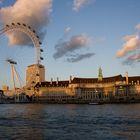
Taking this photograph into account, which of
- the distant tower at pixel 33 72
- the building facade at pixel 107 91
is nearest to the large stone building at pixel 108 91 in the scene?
the building facade at pixel 107 91

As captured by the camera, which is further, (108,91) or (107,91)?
(107,91)

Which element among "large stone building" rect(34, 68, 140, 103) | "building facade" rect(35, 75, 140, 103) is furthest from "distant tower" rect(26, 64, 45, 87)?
"large stone building" rect(34, 68, 140, 103)

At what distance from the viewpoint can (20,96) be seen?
19650cm

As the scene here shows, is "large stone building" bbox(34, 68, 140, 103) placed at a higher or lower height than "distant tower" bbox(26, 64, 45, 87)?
Result: lower

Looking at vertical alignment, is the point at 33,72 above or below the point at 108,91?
above

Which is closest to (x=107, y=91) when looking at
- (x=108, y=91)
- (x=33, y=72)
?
(x=108, y=91)

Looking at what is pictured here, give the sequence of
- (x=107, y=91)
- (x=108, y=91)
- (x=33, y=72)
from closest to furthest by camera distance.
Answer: (x=33, y=72) → (x=108, y=91) → (x=107, y=91)

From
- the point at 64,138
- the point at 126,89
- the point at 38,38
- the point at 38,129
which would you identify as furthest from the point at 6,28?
the point at 126,89

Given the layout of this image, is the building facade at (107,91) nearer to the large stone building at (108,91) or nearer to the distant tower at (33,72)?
the large stone building at (108,91)

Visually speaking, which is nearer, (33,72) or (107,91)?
(33,72)

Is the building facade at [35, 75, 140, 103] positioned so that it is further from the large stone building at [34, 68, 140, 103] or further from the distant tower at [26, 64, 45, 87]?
the distant tower at [26, 64, 45, 87]

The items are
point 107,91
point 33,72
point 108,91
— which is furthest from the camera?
point 107,91

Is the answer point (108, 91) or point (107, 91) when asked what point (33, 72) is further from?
point (107, 91)

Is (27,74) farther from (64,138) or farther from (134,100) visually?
(64,138)
